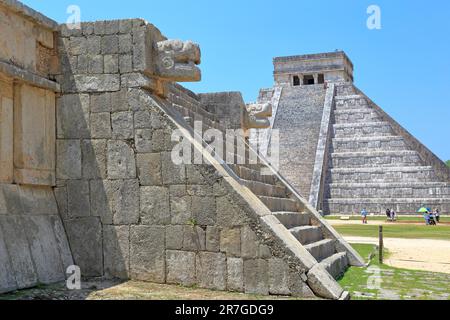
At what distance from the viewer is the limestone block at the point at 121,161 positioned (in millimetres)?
8281

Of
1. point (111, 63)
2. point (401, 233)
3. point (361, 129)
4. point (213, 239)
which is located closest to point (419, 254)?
point (213, 239)

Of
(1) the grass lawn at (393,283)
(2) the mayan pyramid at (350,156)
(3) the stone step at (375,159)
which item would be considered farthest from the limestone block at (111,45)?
(3) the stone step at (375,159)

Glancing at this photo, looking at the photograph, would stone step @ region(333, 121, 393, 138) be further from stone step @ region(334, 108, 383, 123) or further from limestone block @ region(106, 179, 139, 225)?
limestone block @ region(106, 179, 139, 225)

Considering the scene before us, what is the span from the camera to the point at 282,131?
42.8 meters

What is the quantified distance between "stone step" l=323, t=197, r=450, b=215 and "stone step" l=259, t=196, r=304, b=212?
2462 cm

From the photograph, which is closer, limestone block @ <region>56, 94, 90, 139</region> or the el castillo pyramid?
the el castillo pyramid

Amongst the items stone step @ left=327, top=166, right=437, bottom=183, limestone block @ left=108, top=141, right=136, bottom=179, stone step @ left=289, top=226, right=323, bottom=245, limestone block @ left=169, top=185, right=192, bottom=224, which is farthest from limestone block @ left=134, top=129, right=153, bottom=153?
stone step @ left=327, top=166, right=437, bottom=183

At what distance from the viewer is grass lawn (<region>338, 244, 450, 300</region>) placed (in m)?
7.83

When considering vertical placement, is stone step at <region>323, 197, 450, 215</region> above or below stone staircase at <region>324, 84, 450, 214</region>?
below

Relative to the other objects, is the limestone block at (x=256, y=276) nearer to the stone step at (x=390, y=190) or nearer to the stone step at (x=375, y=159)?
the stone step at (x=390, y=190)

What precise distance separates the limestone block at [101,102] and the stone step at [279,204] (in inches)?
110
